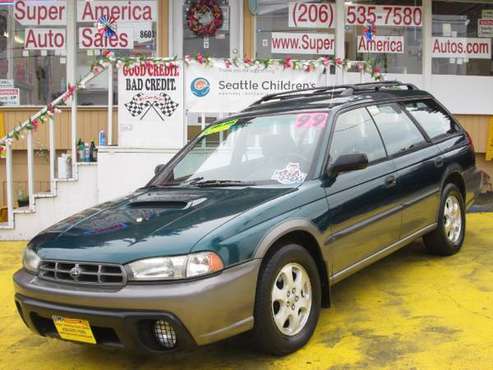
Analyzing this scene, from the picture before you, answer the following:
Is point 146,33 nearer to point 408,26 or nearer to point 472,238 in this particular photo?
point 408,26

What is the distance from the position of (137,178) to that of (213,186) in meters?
Answer: 3.40

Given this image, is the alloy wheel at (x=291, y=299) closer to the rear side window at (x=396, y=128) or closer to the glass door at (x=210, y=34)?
the rear side window at (x=396, y=128)

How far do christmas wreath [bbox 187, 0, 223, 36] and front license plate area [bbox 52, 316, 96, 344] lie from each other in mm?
7182

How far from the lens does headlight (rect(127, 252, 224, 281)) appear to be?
10.5 feet

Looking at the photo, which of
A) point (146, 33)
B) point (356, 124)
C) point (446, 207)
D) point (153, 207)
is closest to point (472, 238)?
point (446, 207)

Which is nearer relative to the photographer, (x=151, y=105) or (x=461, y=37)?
(x=151, y=105)

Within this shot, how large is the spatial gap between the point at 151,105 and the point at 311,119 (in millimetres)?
3532

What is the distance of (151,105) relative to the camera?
761 centimetres

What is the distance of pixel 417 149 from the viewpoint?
5312mm

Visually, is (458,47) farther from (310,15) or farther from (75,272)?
(75,272)

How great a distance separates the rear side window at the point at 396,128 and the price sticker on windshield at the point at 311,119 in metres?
0.66

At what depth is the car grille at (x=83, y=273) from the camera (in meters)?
3.26

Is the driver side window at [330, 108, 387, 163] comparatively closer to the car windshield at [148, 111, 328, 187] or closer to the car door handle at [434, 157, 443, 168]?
the car windshield at [148, 111, 328, 187]

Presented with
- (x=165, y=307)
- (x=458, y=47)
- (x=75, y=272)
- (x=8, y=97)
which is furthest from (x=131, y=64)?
(x=458, y=47)
